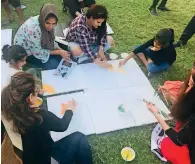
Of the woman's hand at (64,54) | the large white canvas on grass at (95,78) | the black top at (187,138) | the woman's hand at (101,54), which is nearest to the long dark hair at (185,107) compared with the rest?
the black top at (187,138)

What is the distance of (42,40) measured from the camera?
2.98 m

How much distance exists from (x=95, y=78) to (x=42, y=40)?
70 centimetres

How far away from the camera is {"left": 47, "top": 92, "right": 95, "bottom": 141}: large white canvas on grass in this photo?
2562 mm

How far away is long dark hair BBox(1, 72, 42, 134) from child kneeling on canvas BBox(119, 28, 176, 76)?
1662 mm

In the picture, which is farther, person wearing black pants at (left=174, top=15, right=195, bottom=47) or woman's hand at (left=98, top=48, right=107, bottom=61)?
person wearing black pants at (left=174, top=15, right=195, bottom=47)

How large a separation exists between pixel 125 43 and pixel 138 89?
0.95m

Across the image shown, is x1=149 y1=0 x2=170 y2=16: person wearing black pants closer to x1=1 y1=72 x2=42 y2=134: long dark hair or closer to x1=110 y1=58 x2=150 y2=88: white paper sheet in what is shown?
x1=110 y1=58 x2=150 y2=88: white paper sheet

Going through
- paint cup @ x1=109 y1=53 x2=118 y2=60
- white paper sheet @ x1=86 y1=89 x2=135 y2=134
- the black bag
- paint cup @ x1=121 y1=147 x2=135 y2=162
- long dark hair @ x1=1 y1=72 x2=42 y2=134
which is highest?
long dark hair @ x1=1 y1=72 x2=42 y2=134

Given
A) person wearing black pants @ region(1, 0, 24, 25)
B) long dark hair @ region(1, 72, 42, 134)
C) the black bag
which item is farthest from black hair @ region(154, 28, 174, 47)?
person wearing black pants @ region(1, 0, 24, 25)

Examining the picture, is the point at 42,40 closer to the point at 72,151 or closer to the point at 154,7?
the point at 72,151

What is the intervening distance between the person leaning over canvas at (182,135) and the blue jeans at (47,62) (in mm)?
1478

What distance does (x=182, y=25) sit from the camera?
4.24 metres

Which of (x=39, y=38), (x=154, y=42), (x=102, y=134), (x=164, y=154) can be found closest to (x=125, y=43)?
(x=154, y=42)

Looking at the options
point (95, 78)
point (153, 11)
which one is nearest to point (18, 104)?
point (95, 78)
